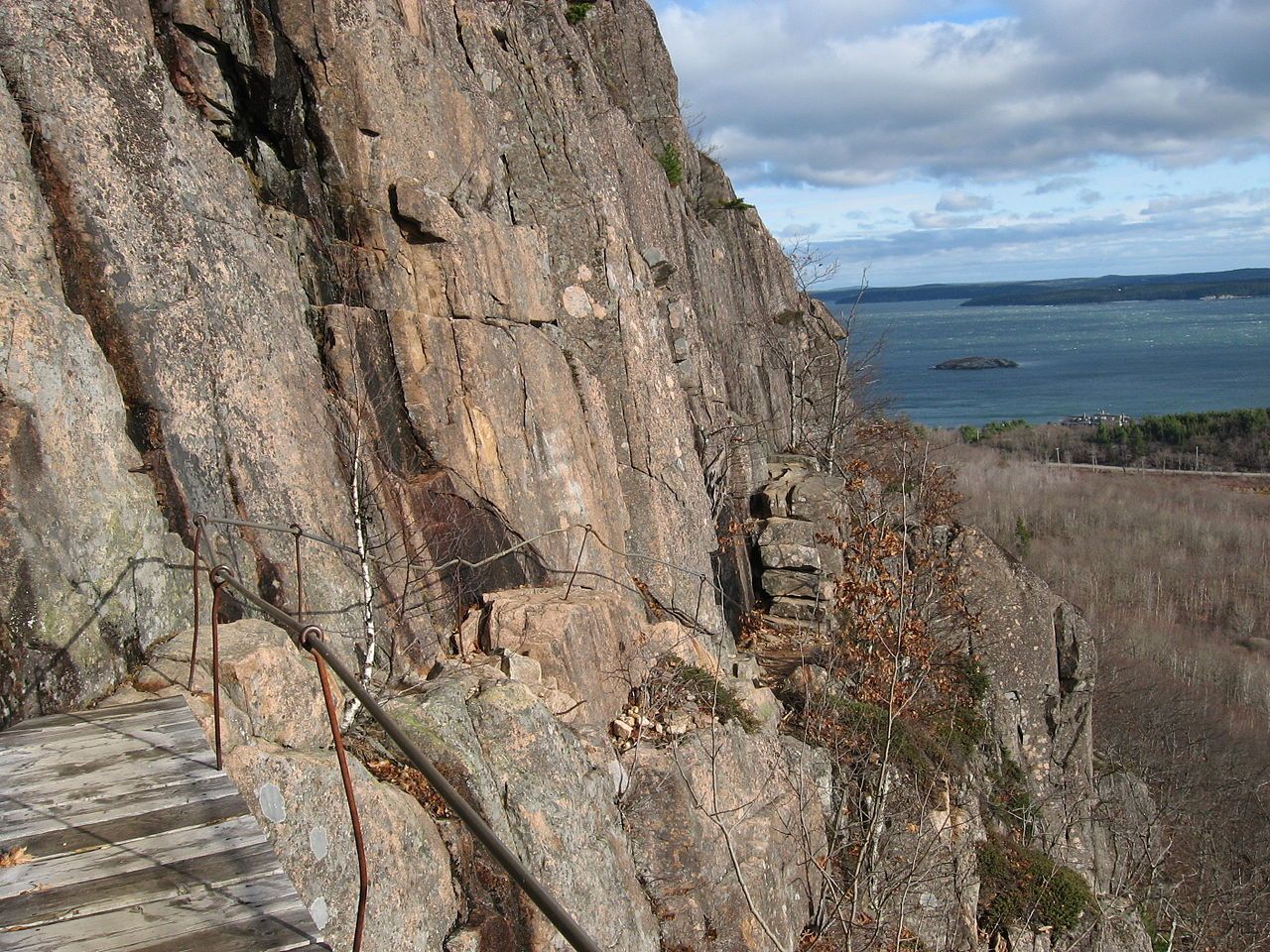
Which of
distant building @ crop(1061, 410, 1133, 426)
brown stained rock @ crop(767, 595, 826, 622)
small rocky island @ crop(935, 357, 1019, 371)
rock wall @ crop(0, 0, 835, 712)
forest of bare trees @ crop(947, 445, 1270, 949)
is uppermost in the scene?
rock wall @ crop(0, 0, 835, 712)

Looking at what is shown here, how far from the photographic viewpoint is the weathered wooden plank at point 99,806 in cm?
427

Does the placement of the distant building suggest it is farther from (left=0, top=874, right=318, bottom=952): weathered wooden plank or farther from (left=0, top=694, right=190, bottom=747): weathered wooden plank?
(left=0, top=874, right=318, bottom=952): weathered wooden plank

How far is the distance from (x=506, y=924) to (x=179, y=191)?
267 inches

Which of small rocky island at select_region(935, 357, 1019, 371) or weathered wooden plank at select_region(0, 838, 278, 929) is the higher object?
weathered wooden plank at select_region(0, 838, 278, 929)

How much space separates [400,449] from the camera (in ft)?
36.0

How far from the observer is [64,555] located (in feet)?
20.7

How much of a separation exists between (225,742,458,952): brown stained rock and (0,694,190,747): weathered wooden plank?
57cm

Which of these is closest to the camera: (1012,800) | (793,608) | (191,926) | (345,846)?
(191,926)

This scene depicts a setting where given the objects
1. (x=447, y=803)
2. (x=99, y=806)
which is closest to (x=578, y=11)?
(x=99, y=806)

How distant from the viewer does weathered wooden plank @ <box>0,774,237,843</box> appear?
4266 mm

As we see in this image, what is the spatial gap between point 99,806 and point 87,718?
4.37 ft

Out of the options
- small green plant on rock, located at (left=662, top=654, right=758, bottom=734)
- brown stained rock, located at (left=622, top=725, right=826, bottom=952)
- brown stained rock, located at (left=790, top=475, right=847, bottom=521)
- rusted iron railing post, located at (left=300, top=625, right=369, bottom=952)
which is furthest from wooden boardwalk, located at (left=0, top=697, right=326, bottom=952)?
brown stained rock, located at (left=790, top=475, right=847, bottom=521)

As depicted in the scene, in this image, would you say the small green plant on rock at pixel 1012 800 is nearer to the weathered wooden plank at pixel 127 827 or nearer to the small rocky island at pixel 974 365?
the weathered wooden plank at pixel 127 827

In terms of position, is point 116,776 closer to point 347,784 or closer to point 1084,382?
point 347,784
